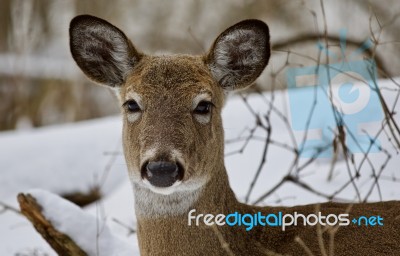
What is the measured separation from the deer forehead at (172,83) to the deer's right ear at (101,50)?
142 mm

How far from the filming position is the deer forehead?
322 centimetres

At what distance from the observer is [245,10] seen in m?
15.4

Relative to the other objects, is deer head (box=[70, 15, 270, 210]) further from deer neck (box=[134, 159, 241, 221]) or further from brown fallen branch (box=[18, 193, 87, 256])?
brown fallen branch (box=[18, 193, 87, 256])

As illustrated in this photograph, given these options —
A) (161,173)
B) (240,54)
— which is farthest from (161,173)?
(240,54)

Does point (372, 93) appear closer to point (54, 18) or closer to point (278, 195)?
point (278, 195)

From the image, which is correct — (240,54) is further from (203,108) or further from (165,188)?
(165,188)

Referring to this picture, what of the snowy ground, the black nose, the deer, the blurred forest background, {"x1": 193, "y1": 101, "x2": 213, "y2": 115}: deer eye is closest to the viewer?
the black nose

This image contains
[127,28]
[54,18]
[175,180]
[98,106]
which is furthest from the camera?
[127,28]

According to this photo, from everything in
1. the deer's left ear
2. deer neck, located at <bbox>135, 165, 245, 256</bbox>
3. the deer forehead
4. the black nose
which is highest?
the deer's left ear

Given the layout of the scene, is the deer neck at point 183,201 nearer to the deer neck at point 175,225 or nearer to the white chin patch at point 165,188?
the deer neck at point 175,225

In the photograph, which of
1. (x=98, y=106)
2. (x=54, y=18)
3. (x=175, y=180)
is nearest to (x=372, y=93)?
(x=175, y=180)

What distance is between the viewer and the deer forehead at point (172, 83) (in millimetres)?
3225

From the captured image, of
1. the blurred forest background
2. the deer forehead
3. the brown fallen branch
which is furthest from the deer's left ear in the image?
the blurred forest background

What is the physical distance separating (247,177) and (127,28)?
12205mm
